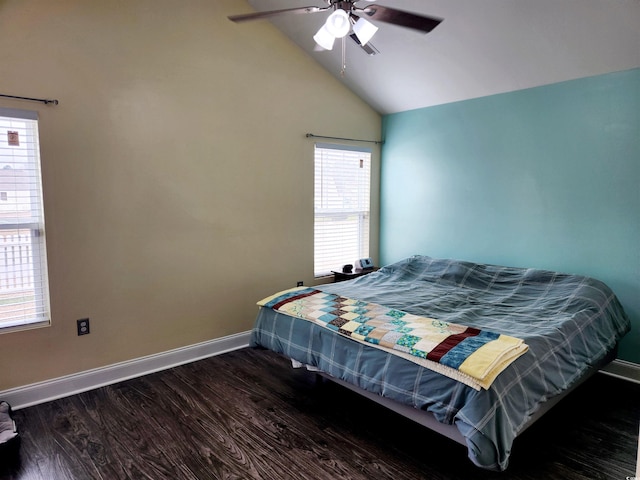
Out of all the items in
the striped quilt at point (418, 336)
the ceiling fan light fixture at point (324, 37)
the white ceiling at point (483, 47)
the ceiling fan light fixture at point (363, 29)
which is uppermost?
the white ceiling at point (483, 47)

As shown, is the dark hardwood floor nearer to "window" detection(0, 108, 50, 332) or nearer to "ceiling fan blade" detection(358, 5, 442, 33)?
"window" detection(0, 108, 50, 332)

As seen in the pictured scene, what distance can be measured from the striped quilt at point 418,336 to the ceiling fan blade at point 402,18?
5.31ft

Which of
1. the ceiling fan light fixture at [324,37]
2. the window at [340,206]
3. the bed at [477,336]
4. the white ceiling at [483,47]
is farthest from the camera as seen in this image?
the window at [340,206]

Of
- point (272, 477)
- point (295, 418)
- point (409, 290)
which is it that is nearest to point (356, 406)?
point (295, 418)

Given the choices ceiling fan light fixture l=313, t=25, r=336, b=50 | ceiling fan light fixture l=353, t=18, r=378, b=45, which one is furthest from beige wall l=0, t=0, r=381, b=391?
ceiling fan light fixture l=353, t=18, r=378, b=45

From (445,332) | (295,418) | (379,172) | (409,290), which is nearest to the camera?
(445,332)

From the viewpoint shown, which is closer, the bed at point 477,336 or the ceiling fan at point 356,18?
the bed at point 477,336

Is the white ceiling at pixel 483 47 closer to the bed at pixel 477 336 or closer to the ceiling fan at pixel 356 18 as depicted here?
the ceiling fan at pixel 356 18

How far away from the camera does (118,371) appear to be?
10.3ft

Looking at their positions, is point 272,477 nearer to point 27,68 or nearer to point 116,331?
point 116,331

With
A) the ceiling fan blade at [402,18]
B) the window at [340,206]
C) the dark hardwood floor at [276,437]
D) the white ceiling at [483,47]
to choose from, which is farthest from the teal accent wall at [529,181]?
the ceiling fan blade at [402,18]

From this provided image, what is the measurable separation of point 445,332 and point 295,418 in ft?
3.59

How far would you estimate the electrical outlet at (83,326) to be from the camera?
2955mm

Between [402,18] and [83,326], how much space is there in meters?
2.89
